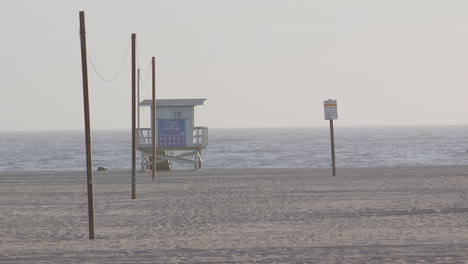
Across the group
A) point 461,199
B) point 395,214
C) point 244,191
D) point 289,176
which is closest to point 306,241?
point 395,214

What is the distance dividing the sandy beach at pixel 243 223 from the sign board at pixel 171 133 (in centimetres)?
880

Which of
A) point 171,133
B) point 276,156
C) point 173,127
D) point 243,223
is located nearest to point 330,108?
point 173,127

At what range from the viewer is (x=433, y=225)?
1403 cm

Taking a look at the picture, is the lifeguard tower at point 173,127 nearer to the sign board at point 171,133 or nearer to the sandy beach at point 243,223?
the sign board at point 171,133

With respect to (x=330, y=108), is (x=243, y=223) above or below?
below

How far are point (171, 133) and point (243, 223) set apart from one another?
21164 mm

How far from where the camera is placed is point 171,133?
35.9 meters

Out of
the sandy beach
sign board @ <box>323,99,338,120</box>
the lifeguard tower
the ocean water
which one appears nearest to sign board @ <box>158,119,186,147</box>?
the lifeguard tower

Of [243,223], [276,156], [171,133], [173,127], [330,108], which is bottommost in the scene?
[276,156]

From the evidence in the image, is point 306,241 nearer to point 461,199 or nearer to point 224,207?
point 224,207

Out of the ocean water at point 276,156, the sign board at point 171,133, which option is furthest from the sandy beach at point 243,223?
the ocean water at point 276,156

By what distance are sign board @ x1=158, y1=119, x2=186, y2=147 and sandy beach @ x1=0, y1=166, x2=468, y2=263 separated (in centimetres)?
880

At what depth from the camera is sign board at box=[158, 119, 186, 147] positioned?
3572 centimetres

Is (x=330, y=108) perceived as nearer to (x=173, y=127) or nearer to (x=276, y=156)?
(x=173, y=127)
